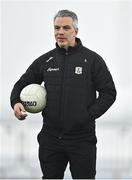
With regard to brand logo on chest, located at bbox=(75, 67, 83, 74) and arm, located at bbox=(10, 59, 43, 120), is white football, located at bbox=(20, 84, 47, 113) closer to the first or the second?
arm, located at bbox=(10, 59, 43, 120)

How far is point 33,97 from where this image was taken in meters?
3.80

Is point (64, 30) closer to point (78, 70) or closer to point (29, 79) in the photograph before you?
point (78, 70)

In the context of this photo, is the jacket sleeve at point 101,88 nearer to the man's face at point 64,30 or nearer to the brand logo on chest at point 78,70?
the brand logo on chest at point 78,70

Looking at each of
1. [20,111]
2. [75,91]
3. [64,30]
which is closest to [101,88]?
[75,91]

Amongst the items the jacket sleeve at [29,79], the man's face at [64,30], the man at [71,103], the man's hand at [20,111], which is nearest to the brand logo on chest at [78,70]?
the man at [71,103]

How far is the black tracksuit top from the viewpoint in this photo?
12.0 ft

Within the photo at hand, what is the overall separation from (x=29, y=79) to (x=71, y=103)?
1.34 feet

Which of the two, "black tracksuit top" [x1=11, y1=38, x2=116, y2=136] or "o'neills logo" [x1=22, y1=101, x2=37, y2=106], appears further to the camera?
"o'neills logo" [x1=22, y1=101, x2=37, y2=106]

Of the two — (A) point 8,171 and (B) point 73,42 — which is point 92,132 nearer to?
(B) point 73,42

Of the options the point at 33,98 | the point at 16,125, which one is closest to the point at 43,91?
the point at 33,98

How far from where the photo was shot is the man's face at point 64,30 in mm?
3654

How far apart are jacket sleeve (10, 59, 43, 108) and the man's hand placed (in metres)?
0.11

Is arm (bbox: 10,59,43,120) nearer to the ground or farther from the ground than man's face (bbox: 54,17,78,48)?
nearer to the ground

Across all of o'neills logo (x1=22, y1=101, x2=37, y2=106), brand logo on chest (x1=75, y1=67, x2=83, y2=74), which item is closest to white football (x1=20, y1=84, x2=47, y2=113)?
o'neills logo (x1=22, y1=101, x2=37, y2=106)
